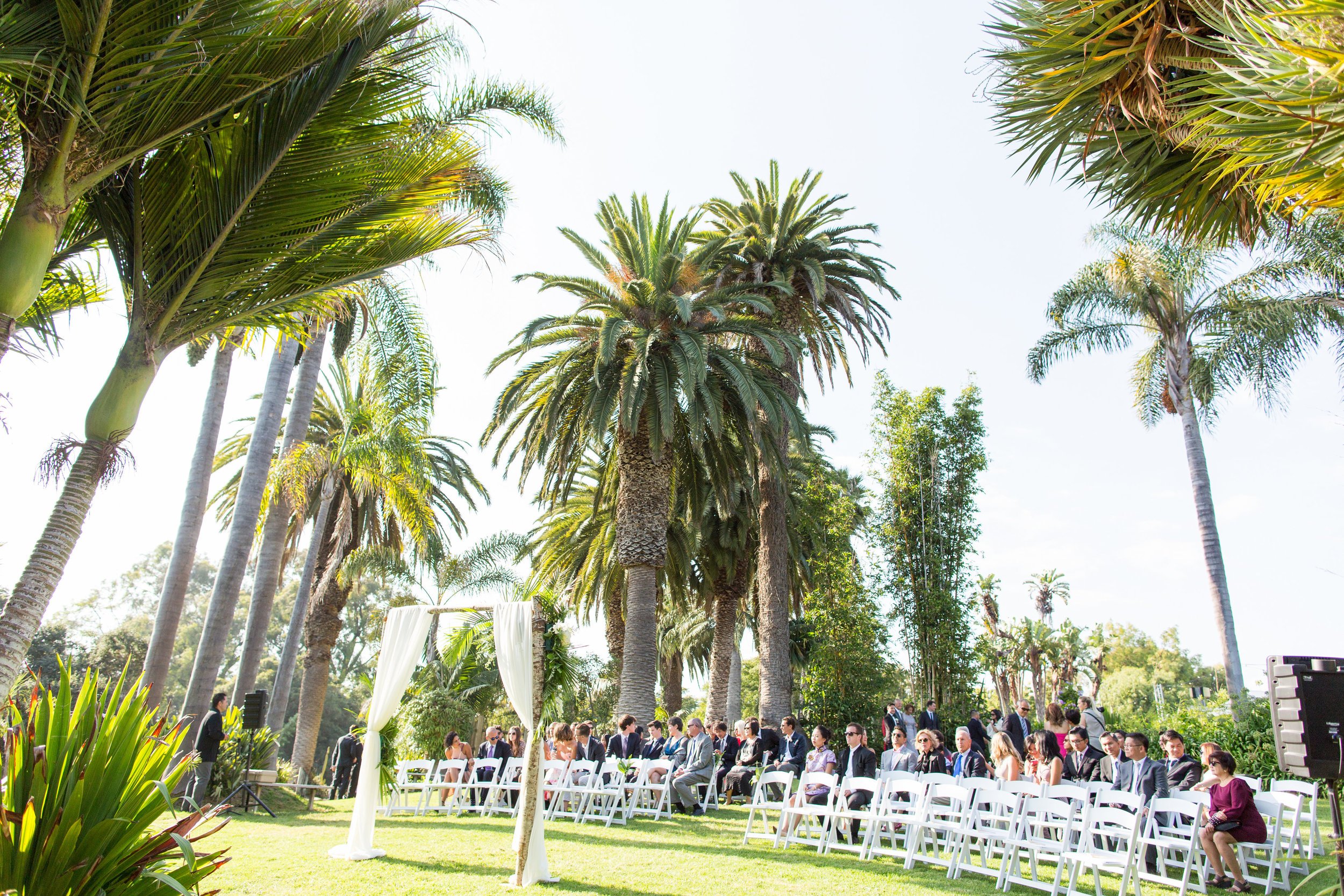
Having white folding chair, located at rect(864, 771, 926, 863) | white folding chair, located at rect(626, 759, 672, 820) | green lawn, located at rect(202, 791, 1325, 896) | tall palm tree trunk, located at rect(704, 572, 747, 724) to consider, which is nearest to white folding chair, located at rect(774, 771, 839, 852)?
green lawn, located at rect(202, 791, 1325, 896)

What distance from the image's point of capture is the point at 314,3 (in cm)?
549

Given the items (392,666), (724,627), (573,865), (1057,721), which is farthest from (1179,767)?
(724,627)

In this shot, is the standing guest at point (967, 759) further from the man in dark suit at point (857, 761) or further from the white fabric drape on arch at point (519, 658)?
the white fabric drape on arch at point (519, 658)

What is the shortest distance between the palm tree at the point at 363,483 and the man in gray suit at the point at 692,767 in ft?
25.6

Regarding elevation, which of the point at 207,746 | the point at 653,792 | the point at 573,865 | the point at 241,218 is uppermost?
the point at 241,218

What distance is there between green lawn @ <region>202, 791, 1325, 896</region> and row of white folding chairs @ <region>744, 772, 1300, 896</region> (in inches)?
10.9

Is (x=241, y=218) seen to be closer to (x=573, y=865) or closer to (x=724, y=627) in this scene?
(x=573, y=865)

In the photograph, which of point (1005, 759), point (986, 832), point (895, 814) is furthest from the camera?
point (1005, 759)

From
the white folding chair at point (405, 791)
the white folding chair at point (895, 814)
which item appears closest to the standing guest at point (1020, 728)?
the white folding chair at point (895, 814)

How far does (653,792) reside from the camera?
551 inches

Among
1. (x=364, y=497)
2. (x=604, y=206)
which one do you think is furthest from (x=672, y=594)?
(x=604, y=206)

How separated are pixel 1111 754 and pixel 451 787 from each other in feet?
32.6

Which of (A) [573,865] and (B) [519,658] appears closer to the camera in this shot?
(A) [573,865]

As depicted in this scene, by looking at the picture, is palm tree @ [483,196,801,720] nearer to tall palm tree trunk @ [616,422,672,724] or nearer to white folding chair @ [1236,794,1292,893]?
tall palm tree trunk @ [616,422,672,724]
